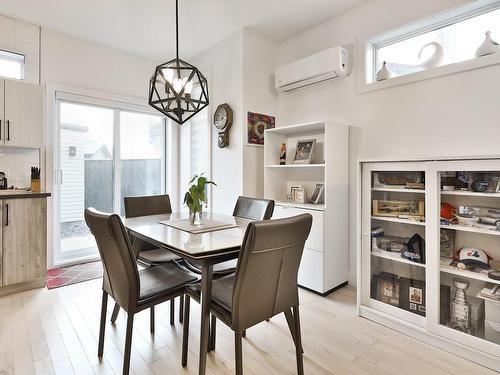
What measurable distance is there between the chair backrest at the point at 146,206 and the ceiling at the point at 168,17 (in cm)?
188

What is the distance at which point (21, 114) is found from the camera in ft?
9.36

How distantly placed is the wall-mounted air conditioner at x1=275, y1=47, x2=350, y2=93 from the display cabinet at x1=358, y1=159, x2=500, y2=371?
3.71 ft

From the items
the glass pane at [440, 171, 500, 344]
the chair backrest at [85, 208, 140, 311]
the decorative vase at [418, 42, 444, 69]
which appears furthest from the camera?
the decorative vase at [418, 42, 444, 69]

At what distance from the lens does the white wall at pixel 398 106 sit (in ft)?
6.88

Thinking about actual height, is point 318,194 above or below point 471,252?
above

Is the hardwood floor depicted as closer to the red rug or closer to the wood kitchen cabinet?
the wood kitchen cabinet

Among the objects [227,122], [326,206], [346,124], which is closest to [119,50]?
[227,122]

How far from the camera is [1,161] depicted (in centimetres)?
297

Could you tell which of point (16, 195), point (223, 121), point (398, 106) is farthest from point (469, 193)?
point (16, 195)

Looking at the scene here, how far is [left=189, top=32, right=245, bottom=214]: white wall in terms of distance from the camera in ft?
10.9

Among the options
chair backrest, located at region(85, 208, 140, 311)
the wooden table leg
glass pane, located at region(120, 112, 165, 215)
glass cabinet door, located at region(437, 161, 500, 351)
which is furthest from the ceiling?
the wooden table leg

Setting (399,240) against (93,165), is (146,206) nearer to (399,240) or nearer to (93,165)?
(93,165)

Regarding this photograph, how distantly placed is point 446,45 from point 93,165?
4.00m

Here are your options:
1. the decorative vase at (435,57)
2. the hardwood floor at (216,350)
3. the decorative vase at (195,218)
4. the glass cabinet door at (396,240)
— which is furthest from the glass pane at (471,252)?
the decorative vase at (195,218)
